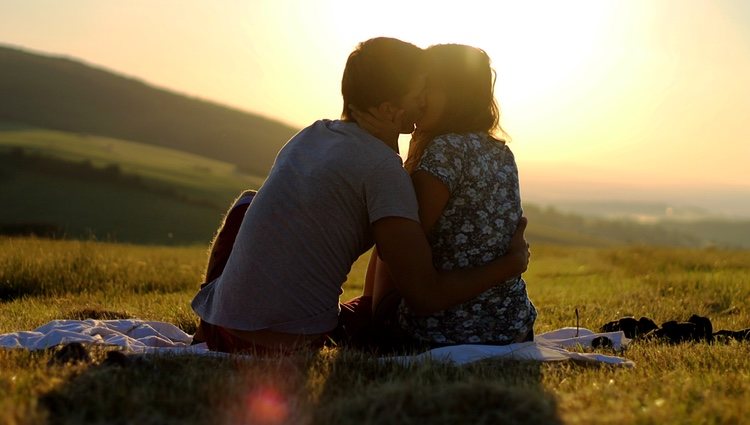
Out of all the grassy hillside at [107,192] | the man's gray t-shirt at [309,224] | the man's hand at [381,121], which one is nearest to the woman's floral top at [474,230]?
the man's hand at [381,121]

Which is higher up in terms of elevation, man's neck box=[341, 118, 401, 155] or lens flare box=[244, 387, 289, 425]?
man's neck box=[341, 118, 401, 155]

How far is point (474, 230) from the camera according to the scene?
5.01 m

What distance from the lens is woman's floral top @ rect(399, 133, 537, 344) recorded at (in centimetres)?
484

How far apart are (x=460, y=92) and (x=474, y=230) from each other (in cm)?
92

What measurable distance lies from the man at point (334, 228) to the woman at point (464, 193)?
210 millimetres

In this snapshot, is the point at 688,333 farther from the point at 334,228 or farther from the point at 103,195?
the point at 103,195

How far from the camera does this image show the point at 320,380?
401cm

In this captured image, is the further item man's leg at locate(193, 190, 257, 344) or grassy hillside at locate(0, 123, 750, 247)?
grassy hillside at locate(0, 123, 750, 247)

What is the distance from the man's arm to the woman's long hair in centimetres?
65

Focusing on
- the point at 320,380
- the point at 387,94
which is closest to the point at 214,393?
the point at 320,380

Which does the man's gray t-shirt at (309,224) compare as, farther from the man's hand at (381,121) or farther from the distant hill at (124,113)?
the distant hill at (124,113)

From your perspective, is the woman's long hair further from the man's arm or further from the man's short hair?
the man's arm

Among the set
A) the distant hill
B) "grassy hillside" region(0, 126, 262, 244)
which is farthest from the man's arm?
the distant hill

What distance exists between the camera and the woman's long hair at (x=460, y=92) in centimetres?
471
